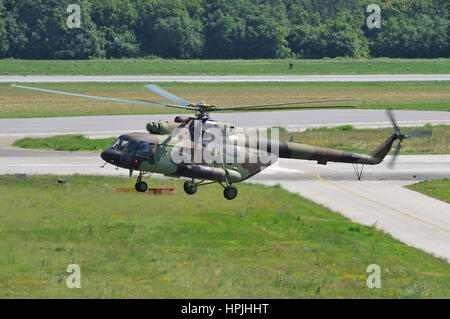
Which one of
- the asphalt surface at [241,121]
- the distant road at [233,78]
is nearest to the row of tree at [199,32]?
the distant road at [233,78]

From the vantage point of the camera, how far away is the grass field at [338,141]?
60.7 meters

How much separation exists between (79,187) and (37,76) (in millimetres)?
80353

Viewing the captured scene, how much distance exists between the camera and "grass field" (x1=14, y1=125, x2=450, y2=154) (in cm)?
6069

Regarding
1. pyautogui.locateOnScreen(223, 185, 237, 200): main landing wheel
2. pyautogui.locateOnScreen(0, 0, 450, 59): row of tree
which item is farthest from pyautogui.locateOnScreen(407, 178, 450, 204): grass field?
pyautogui.locateOnScreen(0, 0, 450, 59): row of tree

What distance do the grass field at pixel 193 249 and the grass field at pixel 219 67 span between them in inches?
3604

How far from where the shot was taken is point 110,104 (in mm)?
91562

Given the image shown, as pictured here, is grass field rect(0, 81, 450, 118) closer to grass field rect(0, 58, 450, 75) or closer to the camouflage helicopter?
grass field rect(0, 58, 450, 75)

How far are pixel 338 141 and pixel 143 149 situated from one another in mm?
36912

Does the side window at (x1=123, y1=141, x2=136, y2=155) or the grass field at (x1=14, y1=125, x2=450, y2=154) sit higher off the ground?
the side window at (x1=123, y1=141, x2=136, y2=155)

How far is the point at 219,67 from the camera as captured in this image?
141625 mm

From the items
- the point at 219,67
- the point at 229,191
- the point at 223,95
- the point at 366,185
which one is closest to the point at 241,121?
the point at 223,95

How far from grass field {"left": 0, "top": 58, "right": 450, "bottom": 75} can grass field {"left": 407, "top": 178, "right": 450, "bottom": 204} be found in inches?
3387

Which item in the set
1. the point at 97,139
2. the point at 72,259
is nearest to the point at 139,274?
the point at 72,259
